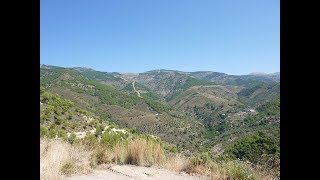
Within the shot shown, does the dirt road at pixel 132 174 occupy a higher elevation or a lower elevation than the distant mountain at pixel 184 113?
higher

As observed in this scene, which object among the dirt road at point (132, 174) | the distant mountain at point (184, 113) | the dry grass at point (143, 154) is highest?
the dry grass at point (143, 154)

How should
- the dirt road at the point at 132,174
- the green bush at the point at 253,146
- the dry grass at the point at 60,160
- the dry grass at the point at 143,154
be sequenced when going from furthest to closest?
the green bush at the point at 253,146, the dry grass at the point at 143,154, the dirt road at the point at 132,174, the dry grass at the point at 60,160

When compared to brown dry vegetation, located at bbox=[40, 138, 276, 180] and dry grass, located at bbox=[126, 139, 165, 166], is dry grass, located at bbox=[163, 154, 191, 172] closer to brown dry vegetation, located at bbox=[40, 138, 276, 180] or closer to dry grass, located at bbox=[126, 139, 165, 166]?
brown dry vegetation, located at bbox=[40, 138, 276, 180]

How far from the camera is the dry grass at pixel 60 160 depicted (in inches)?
221

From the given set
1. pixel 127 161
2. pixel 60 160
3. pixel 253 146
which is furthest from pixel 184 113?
pixel 60 160

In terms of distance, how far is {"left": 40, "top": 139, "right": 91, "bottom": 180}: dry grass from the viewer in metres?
5.62

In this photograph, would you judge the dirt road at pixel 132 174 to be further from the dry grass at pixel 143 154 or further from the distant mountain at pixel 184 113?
the distant mountain at pixel 184 113

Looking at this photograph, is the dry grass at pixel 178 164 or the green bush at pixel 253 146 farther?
the green bush at pixel 253 146

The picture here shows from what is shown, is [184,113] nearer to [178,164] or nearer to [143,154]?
[143,154]

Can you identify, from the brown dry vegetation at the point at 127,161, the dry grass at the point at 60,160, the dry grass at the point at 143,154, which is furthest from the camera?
the dry grass at the point at 143,154

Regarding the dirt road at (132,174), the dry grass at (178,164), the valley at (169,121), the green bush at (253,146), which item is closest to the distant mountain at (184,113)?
the valley at (169,121)
